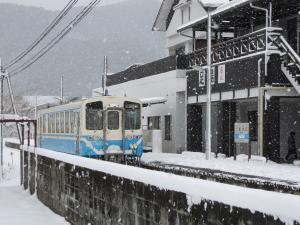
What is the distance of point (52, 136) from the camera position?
2603 cm

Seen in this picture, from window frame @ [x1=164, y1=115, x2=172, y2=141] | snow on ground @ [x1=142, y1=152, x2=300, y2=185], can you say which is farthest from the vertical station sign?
window frame @ [x1=164, y1=115, x2=172, y2=141]

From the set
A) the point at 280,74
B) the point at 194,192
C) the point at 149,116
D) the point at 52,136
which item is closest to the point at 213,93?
the point at 280,74

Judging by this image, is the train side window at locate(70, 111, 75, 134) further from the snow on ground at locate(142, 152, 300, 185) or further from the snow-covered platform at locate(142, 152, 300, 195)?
the snow on ground at locate(142, 152, 300, 185)

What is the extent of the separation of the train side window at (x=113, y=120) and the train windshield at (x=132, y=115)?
457 mm

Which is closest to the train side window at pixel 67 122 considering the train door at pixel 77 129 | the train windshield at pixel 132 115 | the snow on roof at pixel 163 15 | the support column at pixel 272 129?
the train door at pixel 77 129

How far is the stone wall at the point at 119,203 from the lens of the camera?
4.87 m

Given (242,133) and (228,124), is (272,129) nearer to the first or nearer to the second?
(242,133)

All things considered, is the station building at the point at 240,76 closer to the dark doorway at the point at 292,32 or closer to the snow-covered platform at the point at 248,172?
the dark doorway at the point at 292,32

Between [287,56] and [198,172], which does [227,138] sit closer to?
[287,56]

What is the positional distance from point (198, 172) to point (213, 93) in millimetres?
8649

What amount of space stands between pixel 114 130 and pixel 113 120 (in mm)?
426

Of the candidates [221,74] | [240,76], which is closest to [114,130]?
[221,74]

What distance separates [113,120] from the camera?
2289cm

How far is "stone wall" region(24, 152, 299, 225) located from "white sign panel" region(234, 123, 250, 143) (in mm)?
8959
